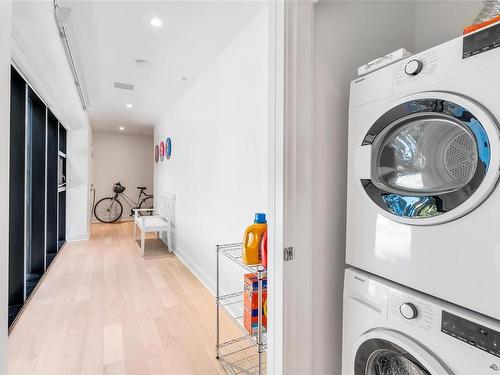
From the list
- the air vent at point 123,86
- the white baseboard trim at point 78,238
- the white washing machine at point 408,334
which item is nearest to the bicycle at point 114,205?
the white baseboard trim at point 78,238

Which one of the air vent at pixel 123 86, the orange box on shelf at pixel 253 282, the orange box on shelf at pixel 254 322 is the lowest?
the orange box on shelf at pixel 254 322

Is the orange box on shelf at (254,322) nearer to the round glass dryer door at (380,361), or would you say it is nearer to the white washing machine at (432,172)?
the round glass dryer door at (380,361)

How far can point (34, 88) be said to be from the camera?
2521 millimetres

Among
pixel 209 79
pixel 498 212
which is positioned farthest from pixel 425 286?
pixel 209 79

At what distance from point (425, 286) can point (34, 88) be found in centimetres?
332

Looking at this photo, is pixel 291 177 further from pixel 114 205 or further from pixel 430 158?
pixel 114 205

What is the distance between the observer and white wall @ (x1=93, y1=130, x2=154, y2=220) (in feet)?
21.8

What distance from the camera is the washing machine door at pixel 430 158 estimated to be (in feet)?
2.42

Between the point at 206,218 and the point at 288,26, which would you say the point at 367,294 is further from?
the point at 206,218

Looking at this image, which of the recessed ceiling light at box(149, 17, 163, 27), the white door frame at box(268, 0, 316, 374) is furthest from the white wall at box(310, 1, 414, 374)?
the recessed ceiling light at box(149, 17, 163, 27)

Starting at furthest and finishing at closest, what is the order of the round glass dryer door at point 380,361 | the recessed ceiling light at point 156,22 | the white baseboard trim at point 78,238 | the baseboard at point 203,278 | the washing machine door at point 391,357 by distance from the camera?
the white baseboard trim at point 78,238
the baseboard at point 203,278
the recessed ceiling light at point 156,22
the round glass dryer door at point 380,361
the washing machine door at point 391,357

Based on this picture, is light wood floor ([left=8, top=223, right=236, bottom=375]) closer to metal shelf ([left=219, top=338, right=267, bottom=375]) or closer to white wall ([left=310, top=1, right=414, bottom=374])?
metal shelf ([left=219, top=338, right=267, bottom=375])

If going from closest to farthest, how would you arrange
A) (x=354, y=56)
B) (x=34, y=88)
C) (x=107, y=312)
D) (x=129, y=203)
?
(x=354, y=56) < (x=107, y=312) < (x=34, y=88) < (x=129, y=203)

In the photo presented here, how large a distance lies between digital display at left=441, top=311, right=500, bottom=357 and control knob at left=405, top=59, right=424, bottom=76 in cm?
77
